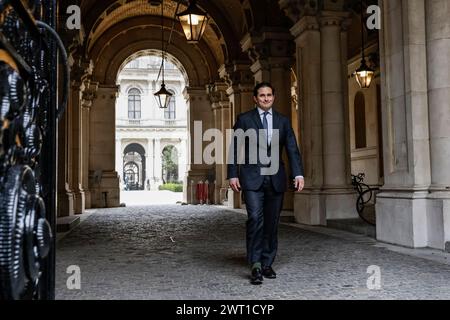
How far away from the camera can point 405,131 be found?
293 inches

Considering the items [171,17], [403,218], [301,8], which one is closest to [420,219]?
[403,218]

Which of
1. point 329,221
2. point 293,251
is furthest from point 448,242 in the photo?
point 329,221

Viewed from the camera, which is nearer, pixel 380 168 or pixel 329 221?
pixel 329 221

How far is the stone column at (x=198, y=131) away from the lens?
23.6 meters

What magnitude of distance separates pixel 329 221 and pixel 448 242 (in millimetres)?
3845

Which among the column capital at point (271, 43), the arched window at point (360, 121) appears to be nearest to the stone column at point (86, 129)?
the column capital at point (271, 43)

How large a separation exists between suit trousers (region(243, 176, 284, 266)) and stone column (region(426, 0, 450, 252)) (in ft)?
9.61

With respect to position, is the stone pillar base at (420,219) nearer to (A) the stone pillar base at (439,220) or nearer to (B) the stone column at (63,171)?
(A) the stone pillar base at (439,220)

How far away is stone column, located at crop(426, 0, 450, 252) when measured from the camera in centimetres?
695

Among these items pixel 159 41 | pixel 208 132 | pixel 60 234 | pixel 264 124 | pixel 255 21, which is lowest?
pixel 60 234

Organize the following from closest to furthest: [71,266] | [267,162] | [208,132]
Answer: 1. [267,162]
2. [71,266]
3. [208,132]

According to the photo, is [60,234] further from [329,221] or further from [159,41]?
[159,41]

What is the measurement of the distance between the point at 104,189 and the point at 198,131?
5258mm
